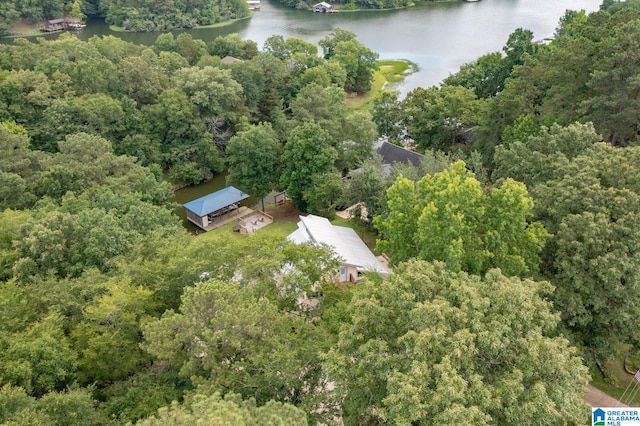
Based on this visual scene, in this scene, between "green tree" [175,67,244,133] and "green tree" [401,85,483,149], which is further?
"green tree" [175,67,244,133]

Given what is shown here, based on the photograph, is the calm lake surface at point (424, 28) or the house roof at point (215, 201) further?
the calm lake surface at point (424, 28)

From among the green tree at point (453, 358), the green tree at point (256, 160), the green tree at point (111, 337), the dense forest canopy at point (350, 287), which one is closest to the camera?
the green tree at point (453, 358)

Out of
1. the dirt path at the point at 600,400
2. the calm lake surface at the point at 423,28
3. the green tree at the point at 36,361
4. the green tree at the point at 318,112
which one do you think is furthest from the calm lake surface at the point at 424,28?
the green tree at the point at 36,361

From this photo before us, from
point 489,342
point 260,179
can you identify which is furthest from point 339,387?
point 260,179

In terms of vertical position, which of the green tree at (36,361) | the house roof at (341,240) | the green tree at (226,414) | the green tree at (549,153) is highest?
the green tree at (549,153)

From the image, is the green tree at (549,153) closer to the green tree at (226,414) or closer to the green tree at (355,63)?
the green tree at (226,414)

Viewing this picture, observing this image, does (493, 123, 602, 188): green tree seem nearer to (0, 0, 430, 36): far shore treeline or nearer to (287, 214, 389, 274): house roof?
(287, 214, 389, 274): house roof

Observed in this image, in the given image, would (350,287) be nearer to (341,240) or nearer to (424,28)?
(341,240)

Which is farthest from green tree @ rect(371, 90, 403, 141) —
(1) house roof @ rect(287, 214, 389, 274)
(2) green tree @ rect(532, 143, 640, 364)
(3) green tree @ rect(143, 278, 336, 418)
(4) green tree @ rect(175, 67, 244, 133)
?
(3) green tree @ rect(143, 278, 336, 418)
